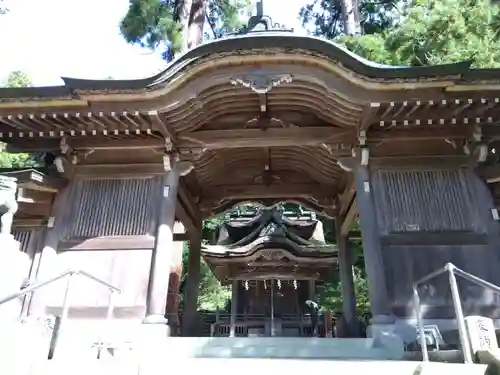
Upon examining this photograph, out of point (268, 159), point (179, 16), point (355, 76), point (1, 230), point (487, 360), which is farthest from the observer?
point (179, 16)

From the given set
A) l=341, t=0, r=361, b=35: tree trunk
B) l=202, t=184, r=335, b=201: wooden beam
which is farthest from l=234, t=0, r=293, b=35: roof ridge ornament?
l=341, t=0, r=361, b=35: tree trunk

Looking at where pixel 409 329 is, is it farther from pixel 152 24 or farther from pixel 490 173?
pixel 152 24

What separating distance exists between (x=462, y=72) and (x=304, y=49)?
2.39m

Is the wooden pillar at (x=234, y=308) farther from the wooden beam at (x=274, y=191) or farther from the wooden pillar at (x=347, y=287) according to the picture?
the wooden beam at (x=274, y=191)

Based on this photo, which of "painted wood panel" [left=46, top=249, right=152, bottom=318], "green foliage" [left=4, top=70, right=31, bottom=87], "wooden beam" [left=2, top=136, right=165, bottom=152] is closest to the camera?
"painted wood panel" [left=46, top=249, right=152, bottom=318]

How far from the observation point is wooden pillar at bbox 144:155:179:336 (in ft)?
20.7

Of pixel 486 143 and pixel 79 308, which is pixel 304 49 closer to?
pixel 486 143

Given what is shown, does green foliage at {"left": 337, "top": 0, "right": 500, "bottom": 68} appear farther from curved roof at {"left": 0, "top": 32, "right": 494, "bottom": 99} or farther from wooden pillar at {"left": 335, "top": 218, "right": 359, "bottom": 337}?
wooden pillar at {"left": 335, "top": 218, "right": 359, "bottom": 337}

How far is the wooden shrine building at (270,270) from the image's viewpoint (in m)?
13.2

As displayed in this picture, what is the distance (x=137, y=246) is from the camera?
6875 mm

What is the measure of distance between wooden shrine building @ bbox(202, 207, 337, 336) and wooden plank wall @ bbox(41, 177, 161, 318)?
600 centimetres

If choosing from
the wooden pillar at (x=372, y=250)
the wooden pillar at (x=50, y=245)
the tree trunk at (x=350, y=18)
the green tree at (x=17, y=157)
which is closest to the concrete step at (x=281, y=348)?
the wooden pillar at (x=372, y=250)

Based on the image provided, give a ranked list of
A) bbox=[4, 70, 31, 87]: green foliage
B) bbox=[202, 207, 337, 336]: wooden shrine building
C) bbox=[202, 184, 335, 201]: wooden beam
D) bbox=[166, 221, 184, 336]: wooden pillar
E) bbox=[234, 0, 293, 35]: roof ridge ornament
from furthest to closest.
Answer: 1. bbox=[4, 70, 31, 87]: green foliage
2. bbox=[202, 207, 337, 336]: wooden shrine building
3. bbox=[166, 221, 184, 336]: wooden pillar
4. bbox=[202, 184, 335, 201]: wooden beam
5. bbox=[234, 0, 293, 35]: roof ridge ornament

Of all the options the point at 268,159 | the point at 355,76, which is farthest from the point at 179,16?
the point at 355,76
